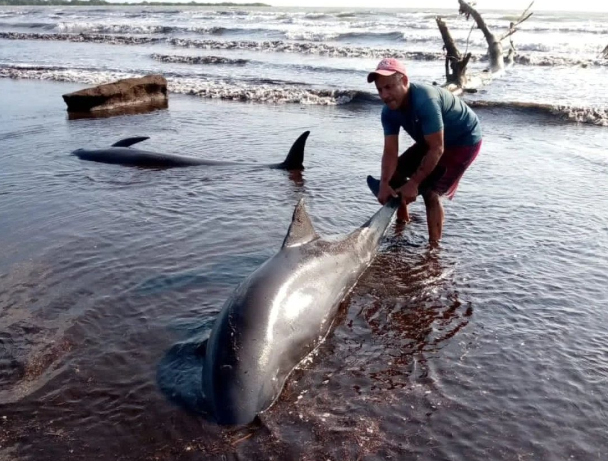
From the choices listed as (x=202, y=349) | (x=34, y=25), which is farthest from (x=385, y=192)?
(x=34, y=25)

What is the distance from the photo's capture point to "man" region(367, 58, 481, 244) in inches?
220

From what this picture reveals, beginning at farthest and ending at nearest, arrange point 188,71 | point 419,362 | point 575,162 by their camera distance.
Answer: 1. point 188,71
2. point 575,162
3. point 419,362

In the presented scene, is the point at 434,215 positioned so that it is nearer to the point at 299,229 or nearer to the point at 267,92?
the point at 299,229

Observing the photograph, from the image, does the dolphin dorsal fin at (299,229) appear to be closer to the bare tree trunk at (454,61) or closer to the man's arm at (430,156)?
the man's arm at (430,156)

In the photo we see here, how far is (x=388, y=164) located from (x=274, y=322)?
9.40 ft

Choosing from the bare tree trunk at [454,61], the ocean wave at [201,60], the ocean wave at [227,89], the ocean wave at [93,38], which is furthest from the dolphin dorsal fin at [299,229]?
the ocean wave at [93,38]

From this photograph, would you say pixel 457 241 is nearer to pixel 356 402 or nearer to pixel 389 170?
pixel 389 170

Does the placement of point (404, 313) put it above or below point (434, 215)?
below

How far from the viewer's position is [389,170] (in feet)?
20.7

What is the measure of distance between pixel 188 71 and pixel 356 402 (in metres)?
20.8

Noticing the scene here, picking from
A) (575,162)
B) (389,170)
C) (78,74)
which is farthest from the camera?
(78,74)

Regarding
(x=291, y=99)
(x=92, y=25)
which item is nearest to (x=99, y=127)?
(x=291, y=99)

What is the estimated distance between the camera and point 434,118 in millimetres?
5609

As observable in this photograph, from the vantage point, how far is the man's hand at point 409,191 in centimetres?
609
